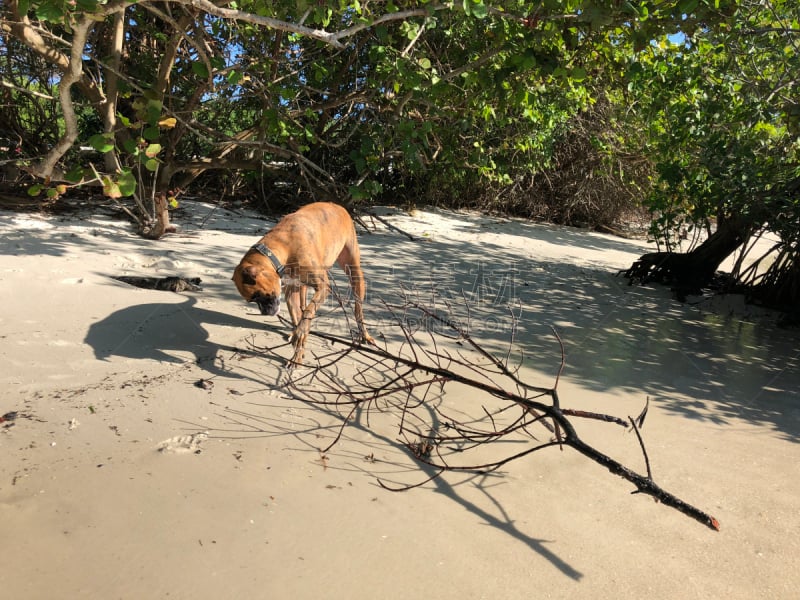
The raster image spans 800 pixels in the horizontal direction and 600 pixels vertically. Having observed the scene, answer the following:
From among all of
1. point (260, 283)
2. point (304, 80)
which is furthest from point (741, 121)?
point (304, 80)

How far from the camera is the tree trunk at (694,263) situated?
28.4 feet

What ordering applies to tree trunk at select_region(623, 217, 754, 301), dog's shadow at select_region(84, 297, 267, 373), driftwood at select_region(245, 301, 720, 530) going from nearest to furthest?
driftwood at select_region(245, 301, 720, 530)
dog's shadow at select_region(84, 297, 267, 373)
tree trunk at select_region(623, 217, 754, 301)

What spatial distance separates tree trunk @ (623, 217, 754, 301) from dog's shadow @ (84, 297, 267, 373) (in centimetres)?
645

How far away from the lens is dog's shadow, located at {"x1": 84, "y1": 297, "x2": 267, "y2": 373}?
14.5 ft

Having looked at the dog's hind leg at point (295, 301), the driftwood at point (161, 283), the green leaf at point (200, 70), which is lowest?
the driftwood at point (161, 283)

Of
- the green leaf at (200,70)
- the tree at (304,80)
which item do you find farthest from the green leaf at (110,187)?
the green leaf at (200,70)

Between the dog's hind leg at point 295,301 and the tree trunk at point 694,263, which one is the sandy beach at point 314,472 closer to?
the dog's hind leg at point 295,301

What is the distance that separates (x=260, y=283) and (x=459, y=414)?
1775mm

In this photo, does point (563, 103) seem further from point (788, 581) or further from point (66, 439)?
point (66, 439)

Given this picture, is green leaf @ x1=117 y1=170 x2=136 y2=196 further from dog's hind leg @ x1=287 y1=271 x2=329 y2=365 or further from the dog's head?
dog's hind leg @ x1=287 y1=271 x2=329 y2=365

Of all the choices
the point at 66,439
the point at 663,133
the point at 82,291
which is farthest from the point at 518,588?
the point at 663,133

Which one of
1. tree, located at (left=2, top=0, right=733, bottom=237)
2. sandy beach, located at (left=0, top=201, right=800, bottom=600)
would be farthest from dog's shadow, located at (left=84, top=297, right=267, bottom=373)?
tree, located at (left=2, top=0, right=733, bottom=237)

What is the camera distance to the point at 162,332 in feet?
15.8

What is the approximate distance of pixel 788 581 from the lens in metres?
2.68
